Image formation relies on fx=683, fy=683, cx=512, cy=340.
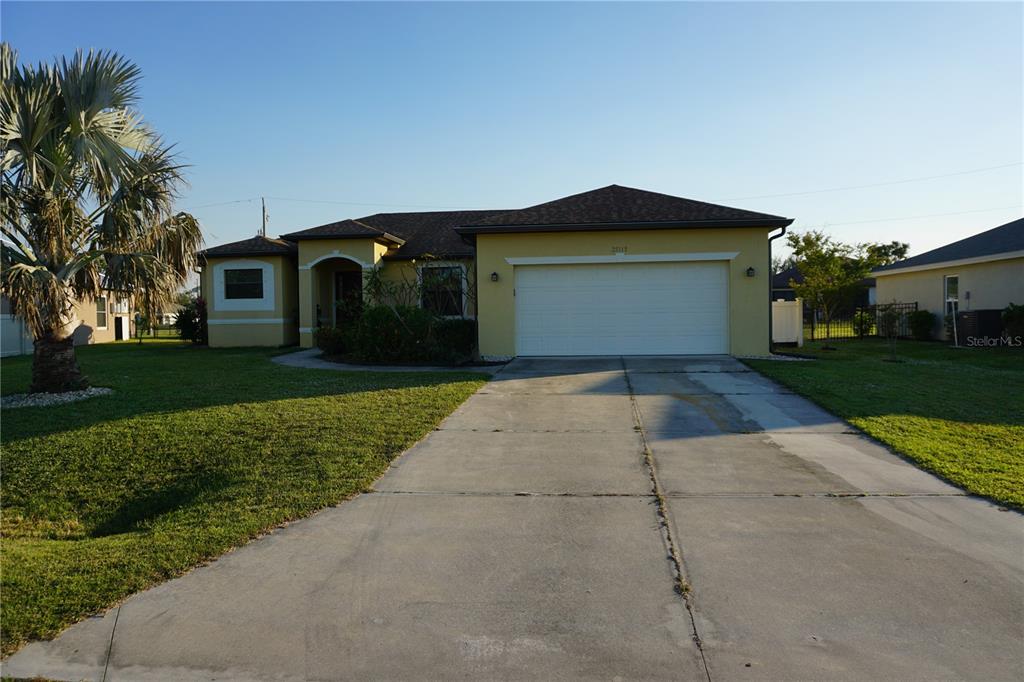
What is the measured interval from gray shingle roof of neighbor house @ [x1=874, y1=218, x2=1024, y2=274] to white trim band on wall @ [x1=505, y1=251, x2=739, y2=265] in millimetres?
10696

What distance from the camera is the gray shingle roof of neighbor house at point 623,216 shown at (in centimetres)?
1532

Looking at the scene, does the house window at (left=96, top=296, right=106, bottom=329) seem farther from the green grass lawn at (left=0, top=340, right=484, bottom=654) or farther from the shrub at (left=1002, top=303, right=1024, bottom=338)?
the shrub at (left=1002, top=303, right=1024, bottom=338)

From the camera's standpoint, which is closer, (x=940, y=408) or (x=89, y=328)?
(x=940, y=408)

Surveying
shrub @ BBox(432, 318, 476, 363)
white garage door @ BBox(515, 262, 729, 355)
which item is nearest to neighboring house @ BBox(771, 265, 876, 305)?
white garage door @ BBox(515, 262, 729, 355)

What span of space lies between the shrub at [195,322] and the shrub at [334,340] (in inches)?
326

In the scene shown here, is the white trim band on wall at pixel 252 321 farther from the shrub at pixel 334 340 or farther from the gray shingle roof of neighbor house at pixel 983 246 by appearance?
the gray shingle roof of neighbor house at pixel 983 246

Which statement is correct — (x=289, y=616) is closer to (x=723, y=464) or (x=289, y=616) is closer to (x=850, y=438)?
(x=723, y=464)

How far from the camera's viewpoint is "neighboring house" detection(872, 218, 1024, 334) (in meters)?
20.4

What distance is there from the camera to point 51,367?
36.2ft

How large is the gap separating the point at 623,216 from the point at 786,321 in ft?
23.7

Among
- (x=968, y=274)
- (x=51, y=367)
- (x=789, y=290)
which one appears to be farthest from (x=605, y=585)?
(x=789, y=290)

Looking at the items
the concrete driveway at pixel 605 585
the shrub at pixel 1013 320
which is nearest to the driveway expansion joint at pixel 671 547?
the concrete driveway at pixel 605 585

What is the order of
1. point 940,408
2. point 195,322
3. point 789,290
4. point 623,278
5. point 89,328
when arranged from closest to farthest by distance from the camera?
point 940,408, point 623,278, point 195,322, point 89,328, point 789,290

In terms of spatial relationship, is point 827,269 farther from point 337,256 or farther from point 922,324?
point 337,256
